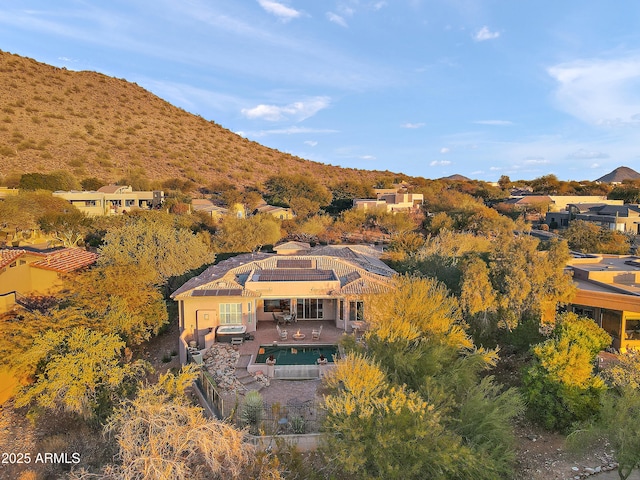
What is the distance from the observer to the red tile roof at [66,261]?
75.9 ft

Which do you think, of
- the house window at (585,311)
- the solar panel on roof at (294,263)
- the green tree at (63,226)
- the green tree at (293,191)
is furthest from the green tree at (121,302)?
the green tree at (293,191)

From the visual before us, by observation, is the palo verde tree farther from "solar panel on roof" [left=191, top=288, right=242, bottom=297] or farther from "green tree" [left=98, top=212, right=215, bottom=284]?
"green tree" [left=98, top=212, right=215, bottom=284]

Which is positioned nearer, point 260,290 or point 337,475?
point 337,475

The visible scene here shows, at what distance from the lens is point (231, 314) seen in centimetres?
2042

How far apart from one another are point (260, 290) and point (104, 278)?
816 centimetres

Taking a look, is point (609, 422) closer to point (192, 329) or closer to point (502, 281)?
point (502, 281)

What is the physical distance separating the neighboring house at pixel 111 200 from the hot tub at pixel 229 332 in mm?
30079

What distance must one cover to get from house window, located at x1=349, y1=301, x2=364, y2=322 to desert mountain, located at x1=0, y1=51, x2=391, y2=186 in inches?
1914

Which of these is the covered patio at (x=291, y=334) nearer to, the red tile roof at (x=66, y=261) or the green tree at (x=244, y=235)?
the red tile roof at (x=66, y=261)

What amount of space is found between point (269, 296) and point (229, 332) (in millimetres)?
2730

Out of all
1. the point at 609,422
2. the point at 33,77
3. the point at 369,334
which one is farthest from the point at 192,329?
the point at 33,77

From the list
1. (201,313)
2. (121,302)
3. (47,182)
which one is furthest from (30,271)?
(47,182)

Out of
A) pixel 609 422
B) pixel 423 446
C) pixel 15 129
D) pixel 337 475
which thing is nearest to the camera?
pixel 423 446

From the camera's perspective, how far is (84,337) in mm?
16297
